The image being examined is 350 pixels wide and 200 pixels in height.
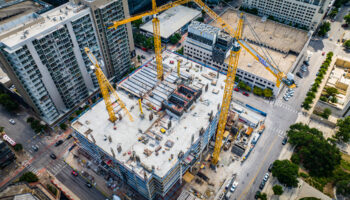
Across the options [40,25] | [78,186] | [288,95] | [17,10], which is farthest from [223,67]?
[17,10]

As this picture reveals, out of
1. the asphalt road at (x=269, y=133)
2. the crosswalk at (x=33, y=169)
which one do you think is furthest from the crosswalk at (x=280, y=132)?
the crosswalk at (x=33, y=169)

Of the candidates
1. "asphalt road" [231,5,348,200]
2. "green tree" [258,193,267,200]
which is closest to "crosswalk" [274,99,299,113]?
"asphalt road" [231,5,348,200]

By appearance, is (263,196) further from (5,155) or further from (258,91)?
(5,155)

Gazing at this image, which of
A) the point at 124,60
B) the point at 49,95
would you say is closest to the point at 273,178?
the point at 124,60

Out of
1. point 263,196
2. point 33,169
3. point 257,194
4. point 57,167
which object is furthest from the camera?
point 57,167

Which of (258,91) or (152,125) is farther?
(258,91)

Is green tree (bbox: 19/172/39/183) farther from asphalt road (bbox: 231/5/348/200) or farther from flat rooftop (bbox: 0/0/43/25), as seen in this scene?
asphalt road (bbox: 231/5/348/200)
